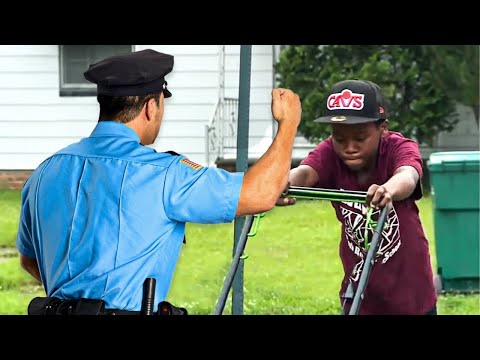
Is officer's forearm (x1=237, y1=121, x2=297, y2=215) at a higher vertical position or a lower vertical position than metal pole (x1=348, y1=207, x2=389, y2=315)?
higher

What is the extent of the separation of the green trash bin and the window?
512 cm

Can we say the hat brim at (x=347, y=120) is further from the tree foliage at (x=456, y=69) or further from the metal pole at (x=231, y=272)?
the tree foliage at (x=456, y=69)

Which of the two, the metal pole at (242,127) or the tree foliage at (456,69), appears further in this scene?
the tree foliage at (456,69)

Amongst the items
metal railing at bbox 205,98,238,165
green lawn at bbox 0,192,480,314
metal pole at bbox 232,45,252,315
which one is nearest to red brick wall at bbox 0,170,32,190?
green lawn at bbox 0,192,480,314

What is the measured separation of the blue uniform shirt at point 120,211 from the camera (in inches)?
119

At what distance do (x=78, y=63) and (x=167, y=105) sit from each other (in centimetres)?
119

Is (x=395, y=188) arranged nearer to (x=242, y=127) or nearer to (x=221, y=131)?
(x=242, y=127)

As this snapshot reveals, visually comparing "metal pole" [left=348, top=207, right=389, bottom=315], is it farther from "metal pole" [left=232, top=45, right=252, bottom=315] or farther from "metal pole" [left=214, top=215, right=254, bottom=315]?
"metal pole" [left=232, top=45, right=252, bottom=315]

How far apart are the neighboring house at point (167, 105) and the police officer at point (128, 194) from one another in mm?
8528

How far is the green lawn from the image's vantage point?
7.82 m

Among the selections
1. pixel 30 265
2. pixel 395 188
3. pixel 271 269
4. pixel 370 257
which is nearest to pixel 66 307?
pixel 30 265

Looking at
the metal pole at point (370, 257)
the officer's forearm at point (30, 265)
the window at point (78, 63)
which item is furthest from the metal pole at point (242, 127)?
the window at point (78, 63)

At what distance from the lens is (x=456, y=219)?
26.6 feet
